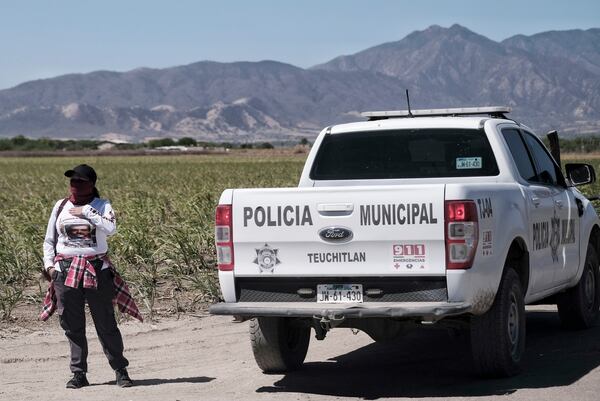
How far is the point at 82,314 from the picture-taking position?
8695mm

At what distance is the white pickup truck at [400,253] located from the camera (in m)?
7.89

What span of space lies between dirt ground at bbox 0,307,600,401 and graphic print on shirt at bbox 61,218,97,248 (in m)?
1.06

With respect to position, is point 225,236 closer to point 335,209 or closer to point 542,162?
point 335,209

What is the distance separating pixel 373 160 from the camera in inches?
384

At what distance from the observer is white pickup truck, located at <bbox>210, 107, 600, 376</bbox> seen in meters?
7.89

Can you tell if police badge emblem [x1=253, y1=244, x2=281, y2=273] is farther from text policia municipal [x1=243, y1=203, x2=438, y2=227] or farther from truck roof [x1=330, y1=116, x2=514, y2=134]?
truck roof [x1=330, y1=116, x2=514, y2=134]

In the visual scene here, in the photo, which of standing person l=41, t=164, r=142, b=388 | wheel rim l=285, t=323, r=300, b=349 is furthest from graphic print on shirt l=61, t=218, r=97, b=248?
wheel rim l=285, t=323, r=300, b=349

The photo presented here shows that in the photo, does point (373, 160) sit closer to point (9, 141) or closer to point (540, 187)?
point (540, 187)

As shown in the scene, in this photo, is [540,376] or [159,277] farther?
[159,277]

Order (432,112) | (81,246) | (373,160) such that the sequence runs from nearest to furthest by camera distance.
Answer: (81,246) < (373,160) < (432,112)

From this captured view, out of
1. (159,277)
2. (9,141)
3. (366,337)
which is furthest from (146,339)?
(9,141)

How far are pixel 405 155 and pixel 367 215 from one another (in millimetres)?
Result: 1735

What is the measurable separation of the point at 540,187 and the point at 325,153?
5.79 feet

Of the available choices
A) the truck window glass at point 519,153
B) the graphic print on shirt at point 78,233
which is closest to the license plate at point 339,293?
the graphic print on shirt at point 78,233
